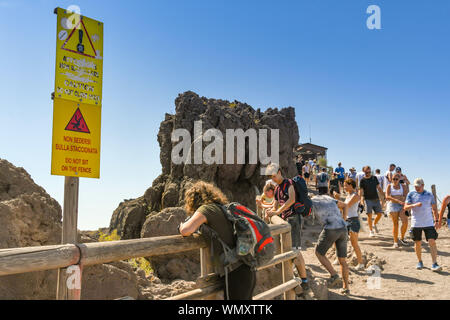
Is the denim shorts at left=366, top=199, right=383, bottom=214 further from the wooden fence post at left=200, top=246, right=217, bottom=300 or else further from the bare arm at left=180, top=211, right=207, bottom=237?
the bare arm at left=180, top=211, right=207, bottom=237

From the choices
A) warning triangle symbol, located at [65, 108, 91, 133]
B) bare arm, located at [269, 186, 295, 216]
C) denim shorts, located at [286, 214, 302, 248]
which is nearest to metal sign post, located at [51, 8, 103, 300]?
warning triangle symbol, located at [65, 108, 91, 133]

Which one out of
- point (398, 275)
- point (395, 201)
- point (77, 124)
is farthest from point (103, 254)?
point (395, 201)

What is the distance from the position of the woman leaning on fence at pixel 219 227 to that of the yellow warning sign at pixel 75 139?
3.45ft

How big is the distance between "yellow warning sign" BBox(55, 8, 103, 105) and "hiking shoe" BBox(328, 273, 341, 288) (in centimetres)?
634

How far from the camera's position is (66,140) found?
3.40 m

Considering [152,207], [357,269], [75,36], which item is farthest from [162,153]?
[75,36]

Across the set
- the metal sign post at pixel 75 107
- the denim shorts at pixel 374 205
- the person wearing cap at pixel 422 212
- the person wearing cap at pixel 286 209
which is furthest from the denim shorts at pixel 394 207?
the metal sign post at pixel 75 107

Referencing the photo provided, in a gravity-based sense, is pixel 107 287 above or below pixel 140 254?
below

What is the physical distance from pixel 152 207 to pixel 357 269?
43.6 feet

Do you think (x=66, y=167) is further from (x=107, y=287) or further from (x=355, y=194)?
(x=355, y=194)

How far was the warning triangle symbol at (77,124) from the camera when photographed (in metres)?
3.44

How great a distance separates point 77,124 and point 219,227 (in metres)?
1.72

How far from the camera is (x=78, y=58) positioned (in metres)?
3.57

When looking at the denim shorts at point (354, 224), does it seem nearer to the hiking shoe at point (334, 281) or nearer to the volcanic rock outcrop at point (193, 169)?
the hiking shoe at point (334, 281)
